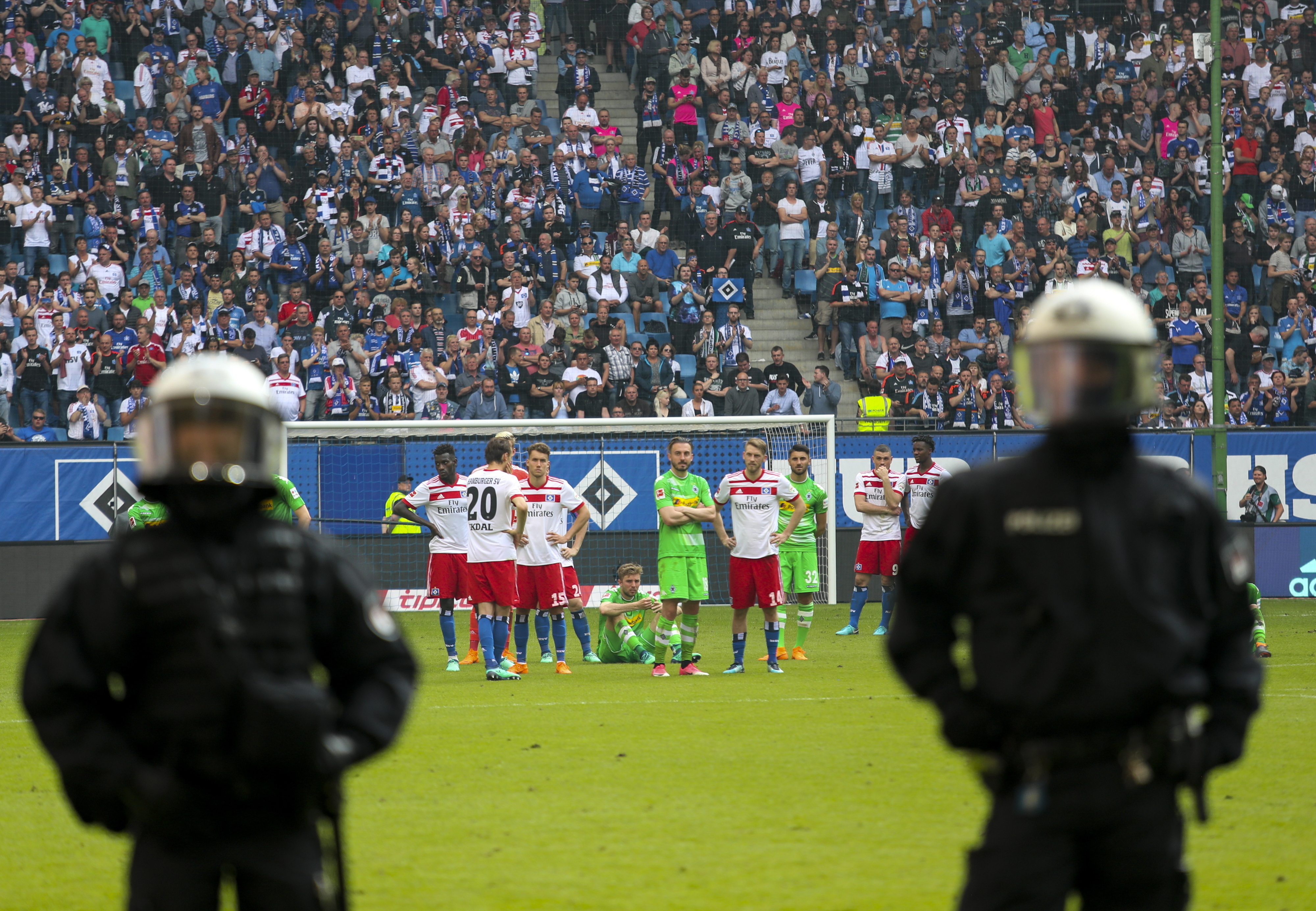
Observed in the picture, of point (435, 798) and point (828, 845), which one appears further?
point (435, 798)

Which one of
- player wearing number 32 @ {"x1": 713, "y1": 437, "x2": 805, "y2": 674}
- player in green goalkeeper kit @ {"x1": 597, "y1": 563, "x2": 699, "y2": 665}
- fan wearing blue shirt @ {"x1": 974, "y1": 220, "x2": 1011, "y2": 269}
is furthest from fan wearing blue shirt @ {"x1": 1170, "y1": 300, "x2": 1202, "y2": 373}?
player in green goalkeeper kit @ {"x1": 597, "y1": 563, "x2": 699, "y2": 665}

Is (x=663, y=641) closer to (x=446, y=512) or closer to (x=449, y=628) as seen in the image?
(x=449, y=628)

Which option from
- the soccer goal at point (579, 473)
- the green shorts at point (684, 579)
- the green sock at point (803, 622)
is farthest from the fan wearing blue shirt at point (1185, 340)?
the green shorts at point (684, 579)

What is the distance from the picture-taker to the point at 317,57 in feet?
87.8

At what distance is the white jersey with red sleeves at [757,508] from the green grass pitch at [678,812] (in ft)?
7.54

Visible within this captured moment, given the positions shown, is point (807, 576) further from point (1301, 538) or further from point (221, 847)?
point (221, 847)

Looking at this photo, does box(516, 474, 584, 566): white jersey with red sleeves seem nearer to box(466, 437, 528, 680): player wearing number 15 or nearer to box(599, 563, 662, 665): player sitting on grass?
box(466, 437, 528, 680): player wearing number 15

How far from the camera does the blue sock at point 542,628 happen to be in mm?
15609

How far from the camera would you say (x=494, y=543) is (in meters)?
14.3

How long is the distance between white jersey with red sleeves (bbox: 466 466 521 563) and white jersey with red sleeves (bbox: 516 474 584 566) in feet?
0.79

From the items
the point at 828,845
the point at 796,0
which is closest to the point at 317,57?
the point at 796,0

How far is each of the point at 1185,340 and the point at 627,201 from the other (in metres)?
9.32

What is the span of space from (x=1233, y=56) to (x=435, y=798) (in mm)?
25026

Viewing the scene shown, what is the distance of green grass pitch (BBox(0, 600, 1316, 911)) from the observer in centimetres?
636
